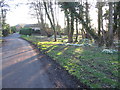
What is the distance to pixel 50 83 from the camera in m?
3.80

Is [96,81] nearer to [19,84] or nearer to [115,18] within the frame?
[19,84]

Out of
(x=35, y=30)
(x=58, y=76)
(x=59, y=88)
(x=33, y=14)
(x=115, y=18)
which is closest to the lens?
(x=59, y=88)

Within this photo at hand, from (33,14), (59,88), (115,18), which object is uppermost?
(33,14)

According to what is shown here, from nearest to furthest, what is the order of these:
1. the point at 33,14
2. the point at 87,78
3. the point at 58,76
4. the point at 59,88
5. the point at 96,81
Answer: the point at 59,88 < the point at 96,81 < the point at 87,78 < the point at 58,76 < the point at 33,14

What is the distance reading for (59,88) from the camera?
11.4 feet

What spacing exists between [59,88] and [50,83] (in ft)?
1.50

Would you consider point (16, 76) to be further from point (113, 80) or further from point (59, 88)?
point (113, 80)

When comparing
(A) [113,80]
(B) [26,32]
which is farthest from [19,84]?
(B) [26,32]

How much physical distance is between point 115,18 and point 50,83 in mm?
12620

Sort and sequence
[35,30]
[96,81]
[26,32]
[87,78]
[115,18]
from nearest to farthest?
[96,81] → [87,78] → [115,18] → [26,32] → [35,30]

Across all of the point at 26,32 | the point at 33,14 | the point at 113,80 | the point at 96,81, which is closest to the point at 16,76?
the point at 96,81

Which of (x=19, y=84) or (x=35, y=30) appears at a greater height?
(x=35, y=30)

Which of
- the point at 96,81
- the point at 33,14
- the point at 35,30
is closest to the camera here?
the point at 96,81

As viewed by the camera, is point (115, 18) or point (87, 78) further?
point (115, 18)
